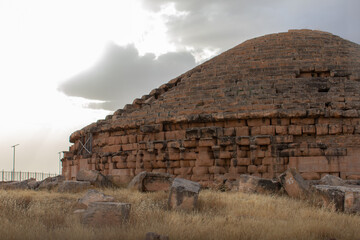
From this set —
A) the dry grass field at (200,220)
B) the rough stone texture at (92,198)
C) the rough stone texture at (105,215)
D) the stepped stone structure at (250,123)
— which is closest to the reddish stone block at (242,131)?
the stepped stone structure at (250,123)

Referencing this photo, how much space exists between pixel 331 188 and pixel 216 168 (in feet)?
15.6

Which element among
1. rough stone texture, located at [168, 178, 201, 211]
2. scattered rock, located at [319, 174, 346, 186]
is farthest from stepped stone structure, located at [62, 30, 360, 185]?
rough stone texture, located at [168, 178, 201, 211]

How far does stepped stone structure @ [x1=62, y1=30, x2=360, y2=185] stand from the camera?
12.5m

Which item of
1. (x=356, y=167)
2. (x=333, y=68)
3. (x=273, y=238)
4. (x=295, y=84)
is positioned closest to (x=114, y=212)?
(x=273, y=238)

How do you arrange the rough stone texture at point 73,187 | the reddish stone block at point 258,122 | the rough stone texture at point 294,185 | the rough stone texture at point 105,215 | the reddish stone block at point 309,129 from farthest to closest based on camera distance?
the reddish stone block at point 258,122
the reddish stone block at point 309,129
the rough stone texture at point 73,187
the rough stone texture at point 294,185
the rough stone texture at point 105,215

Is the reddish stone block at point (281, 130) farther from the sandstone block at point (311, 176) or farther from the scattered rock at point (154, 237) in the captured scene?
the scattered rock at point (154, 237)

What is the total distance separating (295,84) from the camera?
14.2m

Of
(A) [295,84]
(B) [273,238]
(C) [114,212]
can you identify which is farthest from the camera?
(A) [295,84]

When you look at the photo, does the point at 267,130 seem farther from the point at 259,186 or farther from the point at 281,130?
the point at 259,186

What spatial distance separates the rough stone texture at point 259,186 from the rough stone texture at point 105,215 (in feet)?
14.7

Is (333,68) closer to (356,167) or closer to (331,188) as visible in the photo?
(356,167)

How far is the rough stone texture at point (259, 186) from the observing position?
10086mm

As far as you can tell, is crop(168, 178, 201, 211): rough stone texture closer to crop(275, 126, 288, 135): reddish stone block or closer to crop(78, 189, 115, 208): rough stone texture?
crop(78, 189, 115, 208): rough stone texture

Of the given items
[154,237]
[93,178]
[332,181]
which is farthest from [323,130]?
[154,237]
